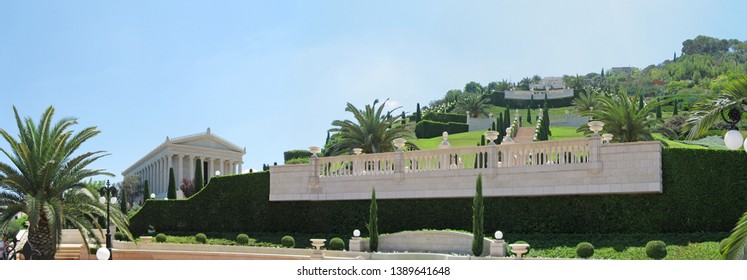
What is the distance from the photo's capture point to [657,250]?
20922 millimetres

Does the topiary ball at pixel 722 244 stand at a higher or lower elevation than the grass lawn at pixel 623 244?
higher

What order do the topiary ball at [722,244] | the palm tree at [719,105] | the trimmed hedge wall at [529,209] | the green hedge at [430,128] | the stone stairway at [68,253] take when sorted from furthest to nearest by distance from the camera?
the green hedge at [430,128]
the stone stairway at [68,253]
the trimmed hedge wall at [529,209]
the topiary ball at [722,244]
the palm tree at [719,105]

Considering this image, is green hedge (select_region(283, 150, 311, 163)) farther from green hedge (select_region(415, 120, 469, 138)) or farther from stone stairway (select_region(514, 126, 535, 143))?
stone stairway (select_region(514, 126, 535, 143))

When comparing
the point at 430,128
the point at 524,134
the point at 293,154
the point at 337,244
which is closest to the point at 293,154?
the point at 293,154

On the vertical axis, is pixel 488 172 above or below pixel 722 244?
above

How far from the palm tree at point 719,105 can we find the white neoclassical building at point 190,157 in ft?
221

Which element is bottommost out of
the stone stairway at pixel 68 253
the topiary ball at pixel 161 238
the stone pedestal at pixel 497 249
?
the stone stairway at pixel 68 253

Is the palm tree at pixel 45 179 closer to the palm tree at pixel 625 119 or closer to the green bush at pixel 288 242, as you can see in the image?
the green bush at pixel 288 242

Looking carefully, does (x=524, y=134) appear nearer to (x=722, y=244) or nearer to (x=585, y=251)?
(x=585, y=251)

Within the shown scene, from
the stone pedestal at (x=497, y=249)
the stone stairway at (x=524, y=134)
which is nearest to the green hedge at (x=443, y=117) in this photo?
the stone stairway at (x=524, y=134)

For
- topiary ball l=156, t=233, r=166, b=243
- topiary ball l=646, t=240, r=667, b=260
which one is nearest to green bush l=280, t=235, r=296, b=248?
topiary ball l=156, t=233, r=166, b=243

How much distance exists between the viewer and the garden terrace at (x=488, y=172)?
23500mm

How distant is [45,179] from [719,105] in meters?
17.8

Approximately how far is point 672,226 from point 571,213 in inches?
116
